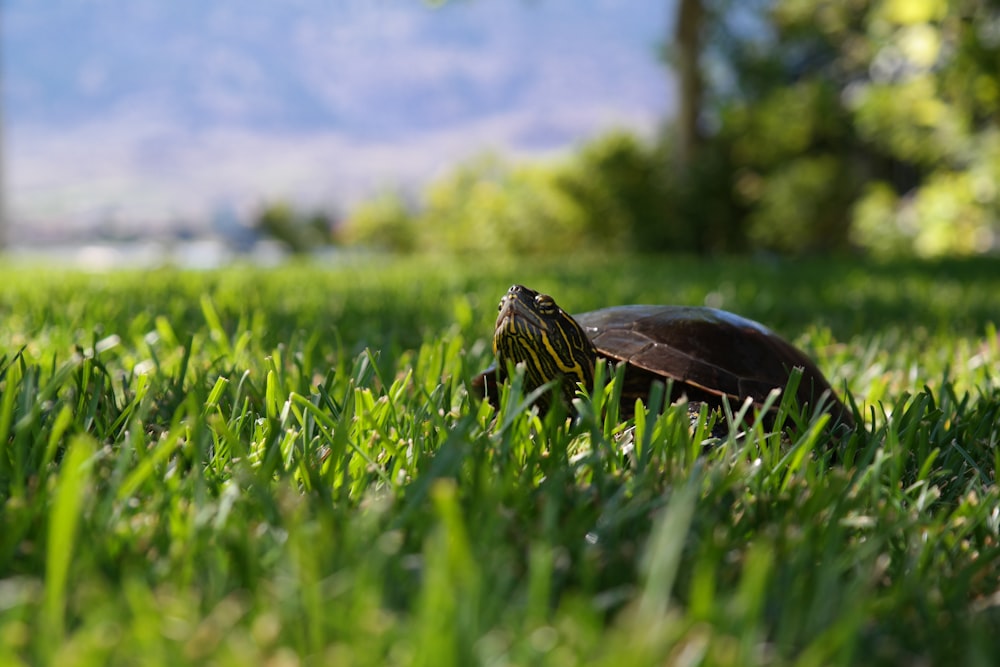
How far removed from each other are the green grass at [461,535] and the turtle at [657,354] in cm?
19

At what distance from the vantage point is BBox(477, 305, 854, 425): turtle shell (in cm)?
194

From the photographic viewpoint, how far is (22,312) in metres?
3.31

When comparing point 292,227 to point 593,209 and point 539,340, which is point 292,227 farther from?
point 539,340

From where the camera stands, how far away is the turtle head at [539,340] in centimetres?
188

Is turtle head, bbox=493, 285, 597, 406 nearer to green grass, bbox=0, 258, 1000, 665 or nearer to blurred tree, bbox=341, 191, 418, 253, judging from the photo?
green grass, bbox=0, 258, 1000, 665

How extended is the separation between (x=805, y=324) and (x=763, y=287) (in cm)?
171

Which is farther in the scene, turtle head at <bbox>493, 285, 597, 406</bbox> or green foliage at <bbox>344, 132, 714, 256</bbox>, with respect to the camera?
green foliage at <bbox>344, 132, 714, 256</bbox>

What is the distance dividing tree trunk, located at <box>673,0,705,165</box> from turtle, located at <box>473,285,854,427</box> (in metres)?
15.5

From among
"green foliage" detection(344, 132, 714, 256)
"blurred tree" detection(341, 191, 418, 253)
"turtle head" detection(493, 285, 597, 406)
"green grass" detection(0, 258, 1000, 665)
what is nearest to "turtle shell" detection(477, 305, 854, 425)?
"turtle head" detection(493, 285, 597, 406)

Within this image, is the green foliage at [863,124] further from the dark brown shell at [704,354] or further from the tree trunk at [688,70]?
the dark brown shell at [704,354]

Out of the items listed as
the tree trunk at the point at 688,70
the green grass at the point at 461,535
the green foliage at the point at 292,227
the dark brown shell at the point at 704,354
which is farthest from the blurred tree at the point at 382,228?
the green grass at the point at 461,535

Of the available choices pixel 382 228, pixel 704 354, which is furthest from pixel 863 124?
pixel 382 228

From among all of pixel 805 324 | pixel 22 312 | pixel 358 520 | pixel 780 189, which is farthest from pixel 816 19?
pixel 358 520

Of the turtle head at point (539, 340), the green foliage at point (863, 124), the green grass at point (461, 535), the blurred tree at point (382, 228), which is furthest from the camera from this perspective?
the blurred tree at point (382, 228)
